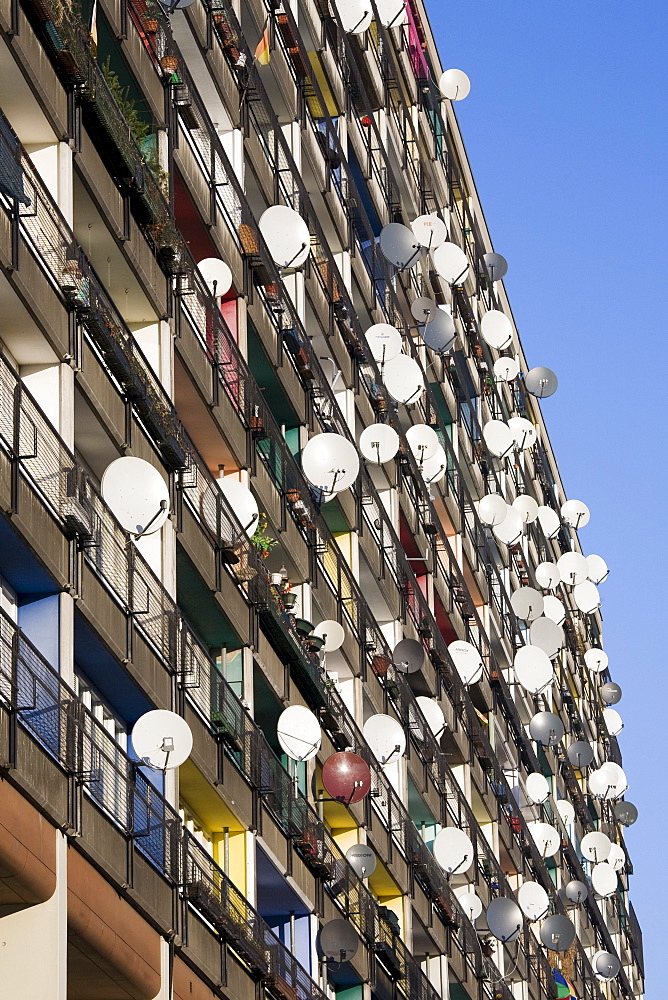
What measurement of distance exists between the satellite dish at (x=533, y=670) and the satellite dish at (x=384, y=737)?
45.6ft

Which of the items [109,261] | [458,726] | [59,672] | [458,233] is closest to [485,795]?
[458,726]

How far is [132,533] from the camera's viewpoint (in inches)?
991

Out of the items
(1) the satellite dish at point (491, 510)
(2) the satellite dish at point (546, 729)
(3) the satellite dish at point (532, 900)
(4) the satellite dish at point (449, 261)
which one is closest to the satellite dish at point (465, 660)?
(1) the satellite dish at point (491, 510)

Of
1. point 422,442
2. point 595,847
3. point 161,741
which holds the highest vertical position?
point 422,442

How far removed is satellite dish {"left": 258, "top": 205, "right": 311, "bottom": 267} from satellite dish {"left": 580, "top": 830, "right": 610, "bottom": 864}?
28.8 m

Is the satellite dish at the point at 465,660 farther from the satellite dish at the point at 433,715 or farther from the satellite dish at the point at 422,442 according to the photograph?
the satellite dish at the point at 422,442

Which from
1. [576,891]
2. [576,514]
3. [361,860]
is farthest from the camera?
[576,514]

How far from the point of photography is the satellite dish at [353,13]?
46.8m

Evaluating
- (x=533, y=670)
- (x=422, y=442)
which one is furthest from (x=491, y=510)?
(x=422, y=442)

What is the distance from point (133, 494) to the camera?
24.9 m

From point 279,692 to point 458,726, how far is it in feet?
59.2

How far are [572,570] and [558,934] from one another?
16.2 metres

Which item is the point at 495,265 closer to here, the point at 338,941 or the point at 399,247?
the point at 399,247

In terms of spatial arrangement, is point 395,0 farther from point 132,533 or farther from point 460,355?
point 132,533
